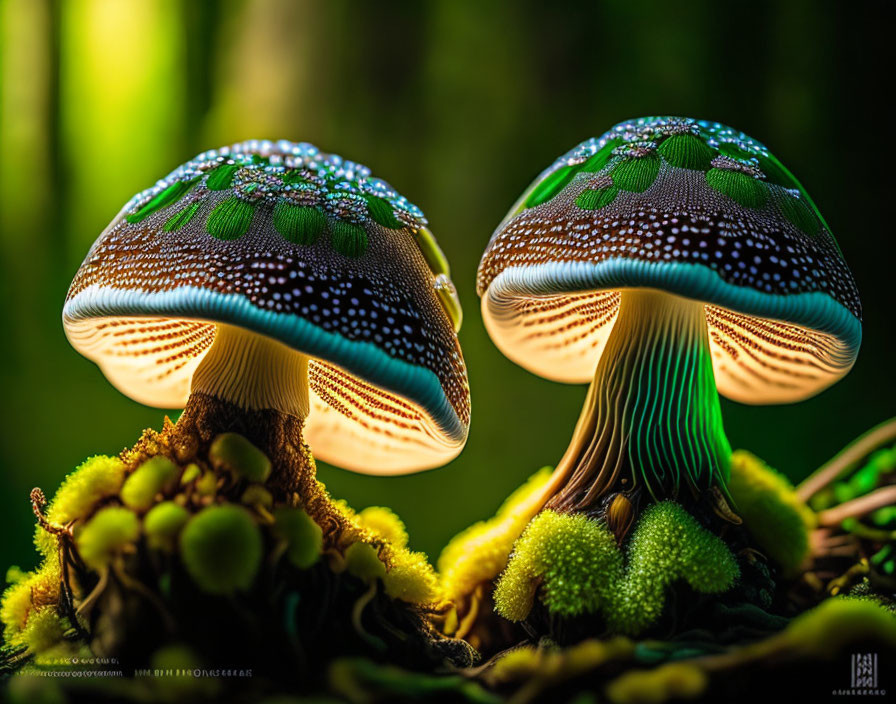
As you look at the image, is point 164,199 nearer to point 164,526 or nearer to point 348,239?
point 348,239

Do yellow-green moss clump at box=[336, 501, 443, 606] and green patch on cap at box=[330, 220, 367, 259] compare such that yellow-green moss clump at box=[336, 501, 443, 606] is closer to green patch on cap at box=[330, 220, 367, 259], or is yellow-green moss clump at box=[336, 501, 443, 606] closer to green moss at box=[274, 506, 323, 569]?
green moss at box=[274, 506, 323, 569]

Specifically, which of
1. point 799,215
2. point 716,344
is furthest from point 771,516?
point 799,215

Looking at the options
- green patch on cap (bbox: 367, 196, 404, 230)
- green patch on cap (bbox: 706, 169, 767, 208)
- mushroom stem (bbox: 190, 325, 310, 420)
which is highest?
green patch on cap (bbox: 706, 169, 767, 208)

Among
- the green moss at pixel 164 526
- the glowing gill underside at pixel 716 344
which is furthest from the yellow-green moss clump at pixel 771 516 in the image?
the green moss at pixel 164 526

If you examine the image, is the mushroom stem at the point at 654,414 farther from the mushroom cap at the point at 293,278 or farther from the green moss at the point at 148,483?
the green moss at the point at 148,483

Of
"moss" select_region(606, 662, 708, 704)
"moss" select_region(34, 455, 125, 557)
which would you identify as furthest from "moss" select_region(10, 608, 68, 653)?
"moss" select_region(606, 662, 708, 704)

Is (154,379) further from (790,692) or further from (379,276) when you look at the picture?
(790,692)

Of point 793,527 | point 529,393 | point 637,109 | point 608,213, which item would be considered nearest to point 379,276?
point 608,213

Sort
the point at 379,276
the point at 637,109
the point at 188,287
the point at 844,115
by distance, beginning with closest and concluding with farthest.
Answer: the point at 188,287 → the point at 379,276 → the point at 844,115 → the point at 637,109
